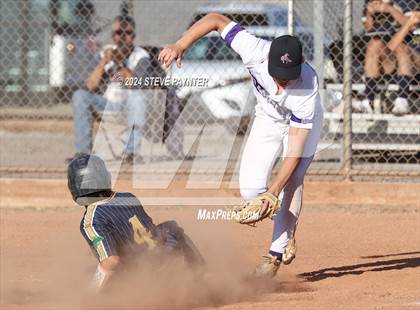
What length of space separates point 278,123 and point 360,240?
2300 mm

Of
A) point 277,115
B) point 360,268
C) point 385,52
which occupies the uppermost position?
point 277,115

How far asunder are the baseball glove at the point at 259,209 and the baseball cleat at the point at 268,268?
0.79 meters

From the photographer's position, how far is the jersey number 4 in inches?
231

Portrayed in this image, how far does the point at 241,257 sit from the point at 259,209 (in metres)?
1.72

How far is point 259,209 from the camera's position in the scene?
6.01 metres

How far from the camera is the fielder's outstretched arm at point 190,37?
6305 millimetres

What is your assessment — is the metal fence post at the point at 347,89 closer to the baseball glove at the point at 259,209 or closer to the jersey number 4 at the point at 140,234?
the baseball glove at the point at 259,209

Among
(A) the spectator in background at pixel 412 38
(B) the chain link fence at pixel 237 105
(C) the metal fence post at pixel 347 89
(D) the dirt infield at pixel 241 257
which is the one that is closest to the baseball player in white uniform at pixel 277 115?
(D) the dirt infield at pixel 241 257

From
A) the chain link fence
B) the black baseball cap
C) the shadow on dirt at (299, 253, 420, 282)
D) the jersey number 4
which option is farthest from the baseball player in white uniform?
the chain link fence

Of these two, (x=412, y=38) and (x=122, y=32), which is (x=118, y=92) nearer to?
(x=122, y=32)

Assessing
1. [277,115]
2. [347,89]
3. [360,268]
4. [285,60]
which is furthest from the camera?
[347,89]

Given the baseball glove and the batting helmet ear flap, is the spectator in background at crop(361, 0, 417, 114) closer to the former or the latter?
the baseball glove

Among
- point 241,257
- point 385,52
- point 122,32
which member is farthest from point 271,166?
point 385,52

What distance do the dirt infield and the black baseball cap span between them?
1428mm
